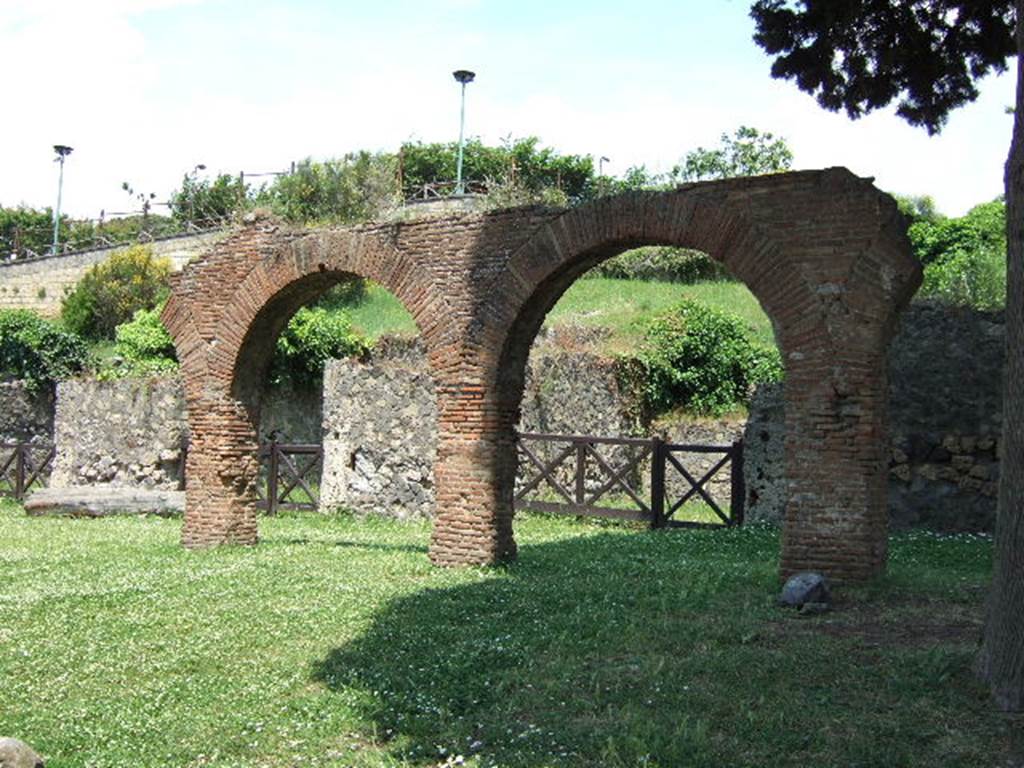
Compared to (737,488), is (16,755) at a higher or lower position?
lower

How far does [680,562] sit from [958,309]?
5.32 meters

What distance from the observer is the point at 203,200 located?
124 ft

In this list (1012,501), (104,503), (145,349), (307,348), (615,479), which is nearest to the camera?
(1012,501)

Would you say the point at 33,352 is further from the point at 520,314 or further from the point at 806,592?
the point at 806,592

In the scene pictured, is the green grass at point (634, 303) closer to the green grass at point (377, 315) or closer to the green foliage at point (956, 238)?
the green grass at point (377, 315)

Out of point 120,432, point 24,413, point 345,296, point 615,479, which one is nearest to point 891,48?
point 615,479

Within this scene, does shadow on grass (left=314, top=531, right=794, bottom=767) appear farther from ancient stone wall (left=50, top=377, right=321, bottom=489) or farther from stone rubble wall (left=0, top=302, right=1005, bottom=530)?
ancient stone wall (left=50, top=377, right=321, bottom=489)

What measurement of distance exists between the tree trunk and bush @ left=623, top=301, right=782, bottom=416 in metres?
12.8

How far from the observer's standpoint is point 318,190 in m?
30.8

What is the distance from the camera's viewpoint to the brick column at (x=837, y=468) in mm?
8516

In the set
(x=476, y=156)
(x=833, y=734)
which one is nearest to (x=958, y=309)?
(x=833, y=734)

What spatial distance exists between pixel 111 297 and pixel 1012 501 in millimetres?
27143

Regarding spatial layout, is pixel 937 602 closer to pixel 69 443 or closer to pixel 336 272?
pixel 336 272

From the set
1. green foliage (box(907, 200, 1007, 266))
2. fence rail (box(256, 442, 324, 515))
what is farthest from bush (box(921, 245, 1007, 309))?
fence rail (box(256, 442, 324, 515))
